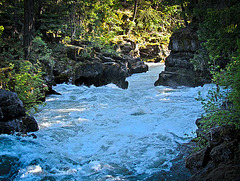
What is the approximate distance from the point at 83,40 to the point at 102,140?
13514 mm

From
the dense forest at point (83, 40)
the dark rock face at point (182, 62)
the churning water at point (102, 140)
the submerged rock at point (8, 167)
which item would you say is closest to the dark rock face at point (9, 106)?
the churning water at point (102, 140)

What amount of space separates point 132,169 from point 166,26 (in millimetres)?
37290

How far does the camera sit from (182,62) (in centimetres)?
1741

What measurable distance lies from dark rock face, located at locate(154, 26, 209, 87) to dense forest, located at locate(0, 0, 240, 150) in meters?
0.80

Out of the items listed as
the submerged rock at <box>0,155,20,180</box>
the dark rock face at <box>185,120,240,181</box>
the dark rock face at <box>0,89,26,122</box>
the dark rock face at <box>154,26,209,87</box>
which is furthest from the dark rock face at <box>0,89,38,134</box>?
the dark rock face at <box>154,26,209,87</box>

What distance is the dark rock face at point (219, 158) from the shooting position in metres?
3.80

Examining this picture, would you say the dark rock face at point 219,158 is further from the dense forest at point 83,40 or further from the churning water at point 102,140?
the churning water at point 102,140

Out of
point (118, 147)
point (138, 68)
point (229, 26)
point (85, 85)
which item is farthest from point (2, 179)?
point (138, 68)

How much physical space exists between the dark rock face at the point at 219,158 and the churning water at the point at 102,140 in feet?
2.82

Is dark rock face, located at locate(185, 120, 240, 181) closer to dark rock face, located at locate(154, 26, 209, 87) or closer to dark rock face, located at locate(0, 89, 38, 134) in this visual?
dark rock face, located at locate(0, 89, 38, 134)

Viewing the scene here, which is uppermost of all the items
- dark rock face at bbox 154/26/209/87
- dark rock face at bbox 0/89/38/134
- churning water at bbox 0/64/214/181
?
dark rock face at bbox 154/26/209/87

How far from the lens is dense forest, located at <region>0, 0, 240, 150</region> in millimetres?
5480

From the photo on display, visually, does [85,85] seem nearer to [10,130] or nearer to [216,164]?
[10,130]

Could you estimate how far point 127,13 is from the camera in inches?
1353
